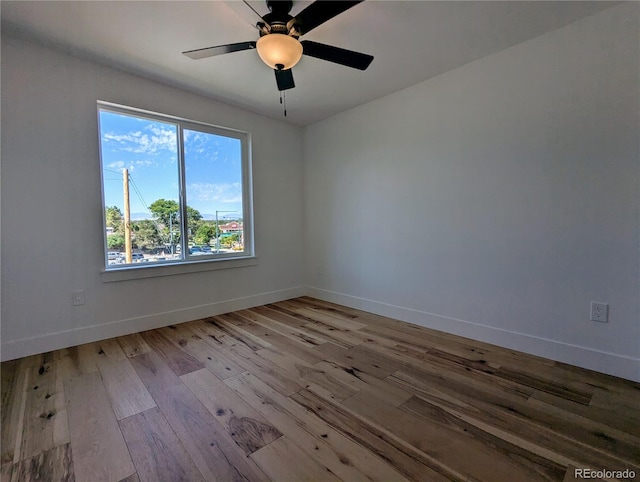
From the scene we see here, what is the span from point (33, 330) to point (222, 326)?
4.93 feet

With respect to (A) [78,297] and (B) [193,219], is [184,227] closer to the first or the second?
(B) [193,219]

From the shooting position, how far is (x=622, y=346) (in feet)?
6.37

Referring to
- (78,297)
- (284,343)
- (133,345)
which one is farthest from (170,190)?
(284,343)

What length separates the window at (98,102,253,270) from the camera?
2766mm

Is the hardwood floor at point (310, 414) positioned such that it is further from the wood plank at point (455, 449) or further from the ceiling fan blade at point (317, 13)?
the ceiling fan blade at point (317, 13)

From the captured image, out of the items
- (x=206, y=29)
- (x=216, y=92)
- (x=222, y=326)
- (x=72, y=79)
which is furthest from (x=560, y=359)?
(x=72, y=79)

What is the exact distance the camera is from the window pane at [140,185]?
2.74 m

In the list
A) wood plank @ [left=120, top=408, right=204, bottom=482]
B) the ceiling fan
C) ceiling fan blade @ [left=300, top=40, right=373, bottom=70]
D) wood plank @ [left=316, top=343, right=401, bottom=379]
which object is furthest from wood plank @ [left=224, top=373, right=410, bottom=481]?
ceiling fan blade @ [left=300, top=40, right=373, bottom=70]

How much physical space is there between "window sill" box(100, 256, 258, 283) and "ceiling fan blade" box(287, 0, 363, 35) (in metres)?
2.53

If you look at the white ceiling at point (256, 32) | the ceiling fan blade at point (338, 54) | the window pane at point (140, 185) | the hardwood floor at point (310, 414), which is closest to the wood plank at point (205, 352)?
the hardwood floor at point (310, 414)

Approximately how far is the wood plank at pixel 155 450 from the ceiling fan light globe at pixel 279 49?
2.20 meters

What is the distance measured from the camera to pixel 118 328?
273 centimetres

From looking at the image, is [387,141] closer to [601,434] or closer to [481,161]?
[481,161]

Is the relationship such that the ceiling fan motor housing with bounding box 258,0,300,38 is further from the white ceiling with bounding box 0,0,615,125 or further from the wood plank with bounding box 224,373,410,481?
the wood plank with bounding box 224,373,410,481
